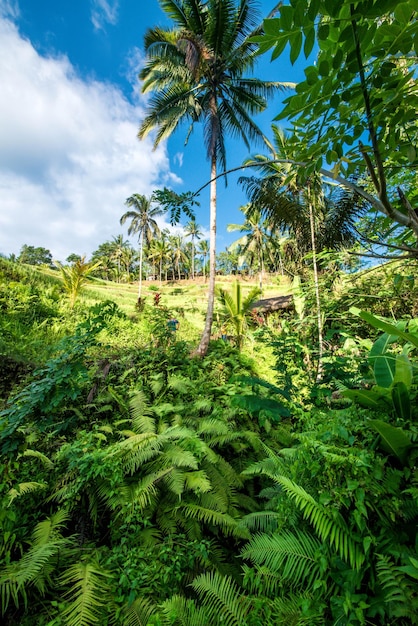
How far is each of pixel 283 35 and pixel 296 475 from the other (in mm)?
2226

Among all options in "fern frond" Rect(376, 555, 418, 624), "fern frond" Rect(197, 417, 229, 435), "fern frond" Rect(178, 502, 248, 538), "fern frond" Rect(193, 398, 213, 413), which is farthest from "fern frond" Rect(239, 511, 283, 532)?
"fern frond" Rect(193, 398, 213, 413)

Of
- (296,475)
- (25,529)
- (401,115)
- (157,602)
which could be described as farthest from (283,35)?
(25,529)

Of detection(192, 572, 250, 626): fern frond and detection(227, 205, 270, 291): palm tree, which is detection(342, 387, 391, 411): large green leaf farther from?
detection(227, 205, 270, 291): palm tree

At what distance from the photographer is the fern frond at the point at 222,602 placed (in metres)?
1.60

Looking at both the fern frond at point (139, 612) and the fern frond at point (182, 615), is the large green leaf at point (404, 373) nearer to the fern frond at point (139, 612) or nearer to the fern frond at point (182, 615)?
the fern frond at point (182, 615)

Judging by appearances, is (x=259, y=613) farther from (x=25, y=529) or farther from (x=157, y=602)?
(x=25, y=529)

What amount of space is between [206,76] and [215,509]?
11.6 m

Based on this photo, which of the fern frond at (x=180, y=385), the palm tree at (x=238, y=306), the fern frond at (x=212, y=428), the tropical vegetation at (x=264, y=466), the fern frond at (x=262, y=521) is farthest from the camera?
the palm tree at (x=238, y=306)

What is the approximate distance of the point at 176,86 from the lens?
938 centimetres

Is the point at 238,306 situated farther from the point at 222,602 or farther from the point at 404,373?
the point at 222,602

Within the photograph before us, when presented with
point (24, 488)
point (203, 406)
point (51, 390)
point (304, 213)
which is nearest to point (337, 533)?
point (24, 488)

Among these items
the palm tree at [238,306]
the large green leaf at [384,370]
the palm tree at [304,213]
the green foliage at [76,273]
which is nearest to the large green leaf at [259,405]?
the large green leaf at [384,370]

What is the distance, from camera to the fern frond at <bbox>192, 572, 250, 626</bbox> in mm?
1604

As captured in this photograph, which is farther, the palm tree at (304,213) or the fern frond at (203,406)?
the palm tree at (304,213)
